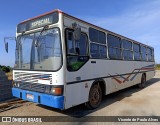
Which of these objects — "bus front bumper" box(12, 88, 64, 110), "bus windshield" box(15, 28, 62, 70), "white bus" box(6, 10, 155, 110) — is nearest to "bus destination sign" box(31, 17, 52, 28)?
"white bus" box(6, 10, 155, 110)

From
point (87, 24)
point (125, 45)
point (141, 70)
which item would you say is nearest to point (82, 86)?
point (87, 24)

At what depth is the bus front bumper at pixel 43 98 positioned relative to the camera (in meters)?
5.68

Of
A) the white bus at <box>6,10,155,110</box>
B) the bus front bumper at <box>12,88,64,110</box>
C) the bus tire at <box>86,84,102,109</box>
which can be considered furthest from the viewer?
the bus tire at <box>86,84,102,109</box>

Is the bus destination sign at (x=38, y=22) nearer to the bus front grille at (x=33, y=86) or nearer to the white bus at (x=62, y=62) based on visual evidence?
the white bus at (x=62, y=62)

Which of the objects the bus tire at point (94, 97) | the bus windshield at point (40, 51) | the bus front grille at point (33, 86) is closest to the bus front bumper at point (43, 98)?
the bus front grille at point (33, 86)

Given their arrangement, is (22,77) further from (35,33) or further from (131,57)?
(131,57)

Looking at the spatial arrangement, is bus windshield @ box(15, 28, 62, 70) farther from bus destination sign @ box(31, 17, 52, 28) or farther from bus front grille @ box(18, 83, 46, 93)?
bus front grille @ box(18, 83, 46, 93)

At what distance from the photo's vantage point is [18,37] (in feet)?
24.2

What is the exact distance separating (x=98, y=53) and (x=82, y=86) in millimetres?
1787

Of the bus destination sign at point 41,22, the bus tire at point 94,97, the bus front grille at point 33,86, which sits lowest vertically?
the bus tire at point 94,97

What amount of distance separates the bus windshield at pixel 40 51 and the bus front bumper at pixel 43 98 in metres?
0.83

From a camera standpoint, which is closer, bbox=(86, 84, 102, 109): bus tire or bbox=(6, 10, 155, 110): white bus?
bbox=(6, 10, 155, 110): white bus

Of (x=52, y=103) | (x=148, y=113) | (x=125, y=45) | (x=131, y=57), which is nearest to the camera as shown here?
(x=52, y=103)

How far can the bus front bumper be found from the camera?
18.6ft
